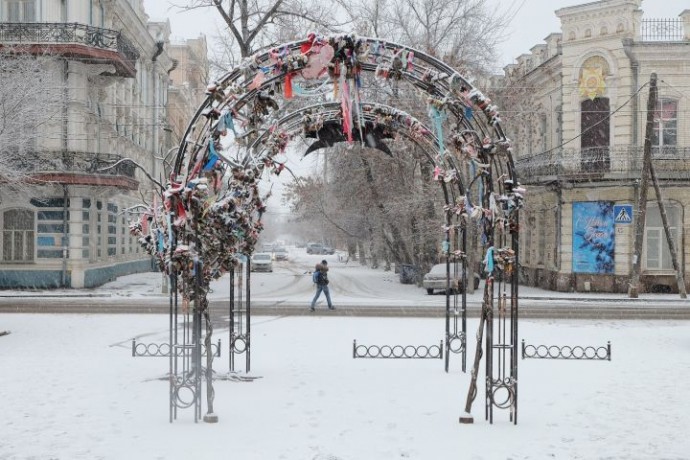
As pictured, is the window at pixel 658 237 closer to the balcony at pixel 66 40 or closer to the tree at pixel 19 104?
the balcony at pixel 66 40

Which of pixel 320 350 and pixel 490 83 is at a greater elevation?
pixel 490 83

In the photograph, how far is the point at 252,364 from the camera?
12.6m

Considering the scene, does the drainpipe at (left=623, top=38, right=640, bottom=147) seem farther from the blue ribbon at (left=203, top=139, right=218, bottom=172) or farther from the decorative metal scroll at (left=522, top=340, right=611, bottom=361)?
the blue ribbon at (left=203, top=139, right=218, bottom=172)

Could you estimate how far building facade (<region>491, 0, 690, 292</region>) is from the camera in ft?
91.5

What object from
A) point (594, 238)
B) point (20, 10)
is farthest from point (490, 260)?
point (20, 10)

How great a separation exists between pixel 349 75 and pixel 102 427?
5.29 meters

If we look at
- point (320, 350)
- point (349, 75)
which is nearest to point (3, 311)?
point (320, 350)

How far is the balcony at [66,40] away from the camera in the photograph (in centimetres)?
2675

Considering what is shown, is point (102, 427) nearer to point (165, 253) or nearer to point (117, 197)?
point (165, 253)

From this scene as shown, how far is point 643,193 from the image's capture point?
1008 inches

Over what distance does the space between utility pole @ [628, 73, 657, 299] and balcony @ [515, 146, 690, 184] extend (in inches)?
58.8

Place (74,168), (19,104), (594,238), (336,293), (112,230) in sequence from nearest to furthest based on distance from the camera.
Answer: (19,104), (74,168), (594,238), (336,293), (112,230)

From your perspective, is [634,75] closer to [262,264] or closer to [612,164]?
[612,164]

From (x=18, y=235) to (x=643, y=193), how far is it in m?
25.0
